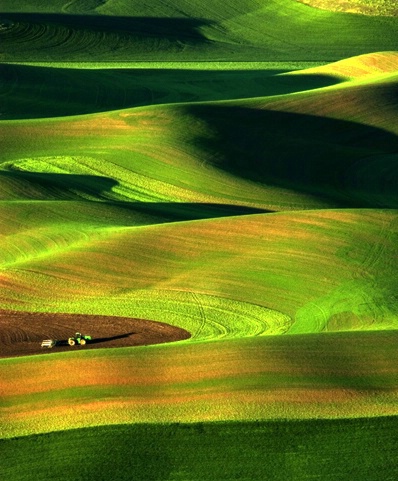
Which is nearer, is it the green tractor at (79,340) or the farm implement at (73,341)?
the farm implement at (73,341)

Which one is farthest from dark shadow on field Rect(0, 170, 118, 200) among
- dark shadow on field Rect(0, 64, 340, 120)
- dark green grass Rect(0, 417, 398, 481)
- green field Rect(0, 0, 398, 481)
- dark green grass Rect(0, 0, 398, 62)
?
dark green grass Rect(0, 0, 398, 62)

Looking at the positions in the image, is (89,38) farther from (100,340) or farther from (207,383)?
(207,383)

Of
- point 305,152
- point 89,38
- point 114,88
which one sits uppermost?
point 305,152

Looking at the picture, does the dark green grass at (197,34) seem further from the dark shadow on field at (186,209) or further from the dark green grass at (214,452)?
the dark green grass at (214,452)

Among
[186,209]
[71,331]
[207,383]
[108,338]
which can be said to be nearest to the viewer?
[207,383]

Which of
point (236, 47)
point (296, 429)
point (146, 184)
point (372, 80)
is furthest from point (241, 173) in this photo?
point (236, 47)

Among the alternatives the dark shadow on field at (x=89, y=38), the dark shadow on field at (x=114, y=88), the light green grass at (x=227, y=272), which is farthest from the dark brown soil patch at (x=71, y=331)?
the dark shadow on field at (x=89, y=38)

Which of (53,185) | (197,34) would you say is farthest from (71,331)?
(197,34)
